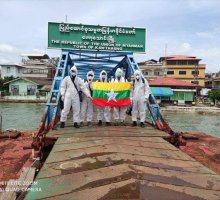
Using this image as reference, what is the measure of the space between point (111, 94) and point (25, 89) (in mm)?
41929

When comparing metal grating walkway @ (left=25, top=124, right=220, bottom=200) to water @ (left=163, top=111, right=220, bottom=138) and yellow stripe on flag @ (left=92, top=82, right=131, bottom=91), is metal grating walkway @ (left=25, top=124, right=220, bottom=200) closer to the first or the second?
yellow stripe on flag @ (left=92, top=82, right=131, bottom=91)

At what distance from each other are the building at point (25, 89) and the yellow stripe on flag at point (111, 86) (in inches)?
1566

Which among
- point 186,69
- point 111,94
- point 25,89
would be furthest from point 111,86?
point 186,69

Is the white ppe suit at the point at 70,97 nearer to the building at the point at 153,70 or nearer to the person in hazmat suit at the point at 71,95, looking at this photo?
the person in hazmat suit at the point at 71,95

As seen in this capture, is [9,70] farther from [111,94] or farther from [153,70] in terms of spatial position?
[111,94]

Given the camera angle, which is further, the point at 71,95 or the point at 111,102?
the point at 111,102

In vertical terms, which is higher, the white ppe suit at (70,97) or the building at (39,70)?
the building at (39,70)

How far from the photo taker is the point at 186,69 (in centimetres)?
5978

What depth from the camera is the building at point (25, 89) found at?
4738 centimetres

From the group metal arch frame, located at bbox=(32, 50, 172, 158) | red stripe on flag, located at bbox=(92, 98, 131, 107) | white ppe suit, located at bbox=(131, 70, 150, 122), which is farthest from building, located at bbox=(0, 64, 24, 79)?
white ppe suit, located at bbox=(131, 70, 150, 122)

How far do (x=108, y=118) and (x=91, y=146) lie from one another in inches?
125

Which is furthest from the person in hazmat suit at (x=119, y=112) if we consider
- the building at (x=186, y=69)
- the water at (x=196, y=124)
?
the building at (x=186, y=69)

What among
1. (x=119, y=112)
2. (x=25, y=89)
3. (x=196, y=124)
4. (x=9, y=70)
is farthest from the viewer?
(x=9, y=70)

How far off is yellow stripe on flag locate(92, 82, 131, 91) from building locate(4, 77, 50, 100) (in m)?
39.8
